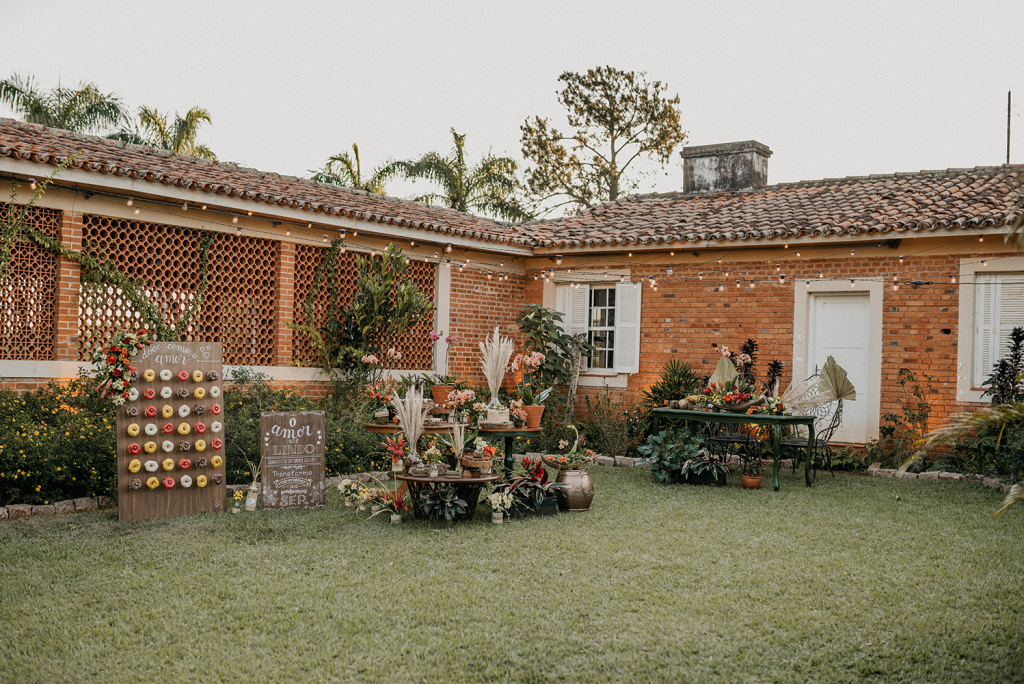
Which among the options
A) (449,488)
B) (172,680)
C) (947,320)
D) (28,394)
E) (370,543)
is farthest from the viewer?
(947,320)

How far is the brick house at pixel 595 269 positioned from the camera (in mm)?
8828

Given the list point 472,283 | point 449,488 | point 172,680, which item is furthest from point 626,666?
point 472,283

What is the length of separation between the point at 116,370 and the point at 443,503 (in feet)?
9.38

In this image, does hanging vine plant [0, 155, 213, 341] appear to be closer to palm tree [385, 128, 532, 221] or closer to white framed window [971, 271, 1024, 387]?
white framed window [971, 271, 1024, 387]

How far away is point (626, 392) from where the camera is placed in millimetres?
12578

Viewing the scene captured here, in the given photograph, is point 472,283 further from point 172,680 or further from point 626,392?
point 172,680

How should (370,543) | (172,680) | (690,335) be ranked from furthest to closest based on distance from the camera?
(690,335) < (370,543) < (172,680)

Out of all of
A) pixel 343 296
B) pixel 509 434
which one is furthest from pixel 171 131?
pixel 509 434

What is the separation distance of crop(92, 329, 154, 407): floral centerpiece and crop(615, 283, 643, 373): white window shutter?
304 inches

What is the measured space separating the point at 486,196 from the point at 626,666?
2036 cm

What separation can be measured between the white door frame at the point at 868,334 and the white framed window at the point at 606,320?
2389 millimetres

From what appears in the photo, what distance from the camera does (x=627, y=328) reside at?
41.6ft

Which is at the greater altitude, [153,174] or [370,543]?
[153,174]

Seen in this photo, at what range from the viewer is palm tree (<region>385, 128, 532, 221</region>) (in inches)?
889
